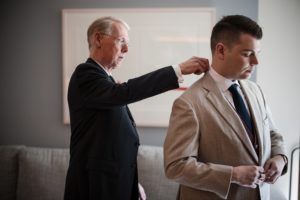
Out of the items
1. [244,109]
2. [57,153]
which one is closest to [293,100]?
[244,109]

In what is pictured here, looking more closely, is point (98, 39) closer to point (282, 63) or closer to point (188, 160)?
point (188, 160)

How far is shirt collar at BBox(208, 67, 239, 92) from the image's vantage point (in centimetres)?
125

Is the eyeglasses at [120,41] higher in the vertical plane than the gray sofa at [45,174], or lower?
higher

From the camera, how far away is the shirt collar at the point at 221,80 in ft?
4.09

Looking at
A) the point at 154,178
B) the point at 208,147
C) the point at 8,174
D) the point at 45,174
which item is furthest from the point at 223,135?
the point at 8,174

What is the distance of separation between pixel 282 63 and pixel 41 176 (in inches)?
83.2

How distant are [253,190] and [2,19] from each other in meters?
2.58

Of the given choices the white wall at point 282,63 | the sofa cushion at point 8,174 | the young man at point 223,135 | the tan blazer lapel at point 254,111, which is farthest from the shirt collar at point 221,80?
the sofa cushion at point 8,174

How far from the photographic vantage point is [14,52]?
9.21 feet

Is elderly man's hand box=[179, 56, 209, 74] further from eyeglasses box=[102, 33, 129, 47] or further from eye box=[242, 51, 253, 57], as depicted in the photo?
eyeglasses box=[102, 33, 129, 47]

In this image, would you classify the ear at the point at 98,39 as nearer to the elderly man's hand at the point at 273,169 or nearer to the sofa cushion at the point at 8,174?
the elderly man's hand at the point at 273,169

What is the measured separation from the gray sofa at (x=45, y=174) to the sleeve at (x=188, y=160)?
4.14ft

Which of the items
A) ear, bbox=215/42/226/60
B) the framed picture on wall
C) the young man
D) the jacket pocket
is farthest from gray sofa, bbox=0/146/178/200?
ear, bbox=215/42/226/60

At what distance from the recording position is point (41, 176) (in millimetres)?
2492
